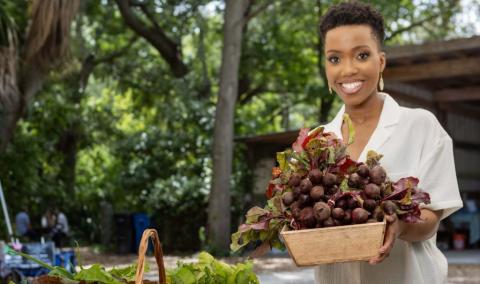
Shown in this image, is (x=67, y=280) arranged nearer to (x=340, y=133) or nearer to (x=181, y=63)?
(x=340, y=133)

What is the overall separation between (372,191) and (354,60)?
607mm

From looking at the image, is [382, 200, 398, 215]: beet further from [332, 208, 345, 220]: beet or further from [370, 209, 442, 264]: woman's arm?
[332, 208, 345, 220]: beet

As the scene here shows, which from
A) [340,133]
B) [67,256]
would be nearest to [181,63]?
[67,256]

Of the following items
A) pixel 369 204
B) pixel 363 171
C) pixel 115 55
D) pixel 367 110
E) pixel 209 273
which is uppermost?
pixel 115 55

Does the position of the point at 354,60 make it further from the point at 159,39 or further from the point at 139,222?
the point at 159,39

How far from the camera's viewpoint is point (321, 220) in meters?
2.54

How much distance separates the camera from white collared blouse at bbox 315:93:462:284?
109 inches

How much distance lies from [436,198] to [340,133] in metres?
0.46

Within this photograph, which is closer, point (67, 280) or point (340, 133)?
point (67, 280)

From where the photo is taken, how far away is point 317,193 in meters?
2.57

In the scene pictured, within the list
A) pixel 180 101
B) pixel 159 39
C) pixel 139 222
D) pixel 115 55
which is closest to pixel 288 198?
pixel 139 222

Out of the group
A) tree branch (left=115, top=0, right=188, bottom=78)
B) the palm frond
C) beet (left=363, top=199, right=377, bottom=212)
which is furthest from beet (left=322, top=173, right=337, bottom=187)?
tree branch (left=115, top=0, right=188, bottom=78)

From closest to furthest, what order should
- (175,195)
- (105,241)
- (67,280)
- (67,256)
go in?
(67,280)
(67,256)
(175,195)
(105,241)

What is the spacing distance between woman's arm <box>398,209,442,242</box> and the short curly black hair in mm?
663
